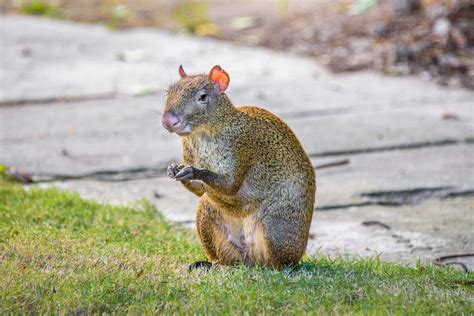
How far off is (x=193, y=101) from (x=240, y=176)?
1.64 ft

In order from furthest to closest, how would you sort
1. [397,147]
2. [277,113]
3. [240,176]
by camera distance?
[277,113]
[397,147]
[240,176]

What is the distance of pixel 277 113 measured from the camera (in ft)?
31.5

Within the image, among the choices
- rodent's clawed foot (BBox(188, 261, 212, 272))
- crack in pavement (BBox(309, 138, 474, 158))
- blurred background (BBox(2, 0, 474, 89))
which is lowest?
crack in pavement (BBox(309, 138, 474, 158))

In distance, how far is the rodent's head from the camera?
512cm

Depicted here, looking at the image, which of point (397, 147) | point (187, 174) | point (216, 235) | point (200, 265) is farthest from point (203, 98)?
point (397, 147)

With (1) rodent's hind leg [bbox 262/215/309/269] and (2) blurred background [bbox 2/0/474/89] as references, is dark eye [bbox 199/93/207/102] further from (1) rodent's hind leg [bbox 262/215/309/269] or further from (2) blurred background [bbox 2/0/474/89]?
(2) blurred background [bbox 2/0/474/89]

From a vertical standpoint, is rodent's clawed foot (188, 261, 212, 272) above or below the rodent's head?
below

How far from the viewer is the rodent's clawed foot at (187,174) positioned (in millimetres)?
5047

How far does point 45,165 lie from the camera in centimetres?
811

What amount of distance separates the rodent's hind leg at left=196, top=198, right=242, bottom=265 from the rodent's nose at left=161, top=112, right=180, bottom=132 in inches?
25.7

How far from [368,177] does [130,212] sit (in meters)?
2.16

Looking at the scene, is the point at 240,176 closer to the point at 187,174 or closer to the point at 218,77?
the point at 187,174

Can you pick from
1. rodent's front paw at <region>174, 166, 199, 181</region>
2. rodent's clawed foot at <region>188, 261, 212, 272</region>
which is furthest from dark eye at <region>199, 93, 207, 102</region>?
rodent's clawed foot at <region>188, 261, 212, 272</region>

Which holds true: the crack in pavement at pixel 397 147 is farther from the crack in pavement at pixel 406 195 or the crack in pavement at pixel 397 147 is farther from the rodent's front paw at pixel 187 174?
the rodent's front paw at pixel 187 174
